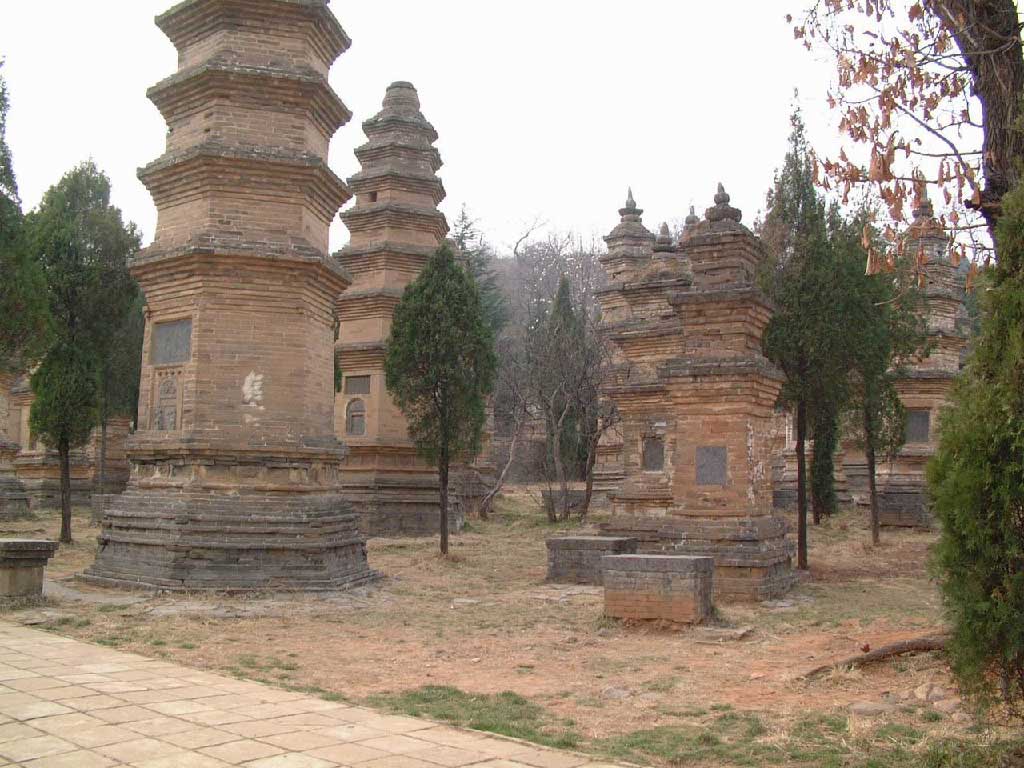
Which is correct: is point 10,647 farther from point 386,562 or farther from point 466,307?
point 466,307

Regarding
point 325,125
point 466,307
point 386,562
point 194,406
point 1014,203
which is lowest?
point 386,562

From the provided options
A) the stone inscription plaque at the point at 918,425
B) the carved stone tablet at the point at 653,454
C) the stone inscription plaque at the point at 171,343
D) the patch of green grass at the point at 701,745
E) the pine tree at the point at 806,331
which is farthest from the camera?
the stone inscription plaque at the point at 918,425

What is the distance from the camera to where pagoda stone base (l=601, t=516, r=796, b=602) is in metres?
12.8

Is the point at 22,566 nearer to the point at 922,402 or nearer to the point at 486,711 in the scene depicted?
the point at 486,711

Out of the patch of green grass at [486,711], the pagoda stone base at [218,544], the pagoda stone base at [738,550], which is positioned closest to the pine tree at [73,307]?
the pagoda stone base at [218,544]

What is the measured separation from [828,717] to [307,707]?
3689 mm

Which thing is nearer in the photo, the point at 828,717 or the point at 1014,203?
the point at 1014,203

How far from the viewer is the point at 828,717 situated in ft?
21.7

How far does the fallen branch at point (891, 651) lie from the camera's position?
8227 millimetres

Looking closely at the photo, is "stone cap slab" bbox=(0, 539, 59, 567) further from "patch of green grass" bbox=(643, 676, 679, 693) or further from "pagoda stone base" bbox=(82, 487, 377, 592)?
"patch of green grass" bbox=(643, 676, 679, 693)

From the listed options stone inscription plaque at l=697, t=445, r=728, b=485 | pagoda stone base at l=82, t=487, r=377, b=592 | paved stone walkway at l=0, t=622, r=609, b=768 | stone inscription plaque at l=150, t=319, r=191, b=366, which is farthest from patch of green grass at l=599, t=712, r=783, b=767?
stone inscription plaque at l=150, t=319, r=191, b=366

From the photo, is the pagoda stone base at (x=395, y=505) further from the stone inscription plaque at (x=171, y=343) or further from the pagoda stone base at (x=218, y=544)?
the stone inscription plaque at (x=171, y=343)

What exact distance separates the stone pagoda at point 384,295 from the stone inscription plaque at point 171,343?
24.6 feet

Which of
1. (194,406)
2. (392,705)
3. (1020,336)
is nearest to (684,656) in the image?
(392,705)
